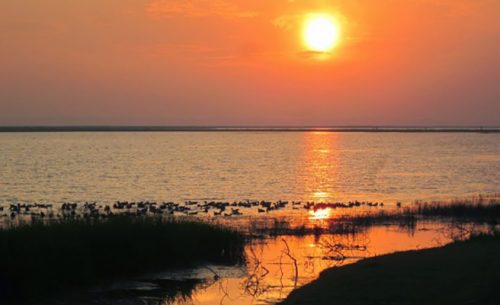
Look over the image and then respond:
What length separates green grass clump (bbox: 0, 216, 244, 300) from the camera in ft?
60.5

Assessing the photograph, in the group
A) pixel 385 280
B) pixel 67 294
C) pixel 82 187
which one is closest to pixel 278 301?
pixel 385 280

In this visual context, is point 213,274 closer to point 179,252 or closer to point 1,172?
point 179,252

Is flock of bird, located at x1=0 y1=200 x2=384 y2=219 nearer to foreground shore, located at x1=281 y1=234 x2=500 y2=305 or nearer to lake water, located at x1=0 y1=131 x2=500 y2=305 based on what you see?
lake water, located at x1=0 y1=131 x2=500 y2=305

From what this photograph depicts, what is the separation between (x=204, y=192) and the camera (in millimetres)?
62781

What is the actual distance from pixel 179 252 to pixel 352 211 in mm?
21779

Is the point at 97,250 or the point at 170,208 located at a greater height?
the point at 97,250

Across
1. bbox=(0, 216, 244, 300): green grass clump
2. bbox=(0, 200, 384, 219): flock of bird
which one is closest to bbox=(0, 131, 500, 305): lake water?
bbox=(0, 216, 244, 300): green grass clump

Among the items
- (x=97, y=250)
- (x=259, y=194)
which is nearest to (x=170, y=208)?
(x=259, y=194)

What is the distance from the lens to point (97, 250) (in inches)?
830

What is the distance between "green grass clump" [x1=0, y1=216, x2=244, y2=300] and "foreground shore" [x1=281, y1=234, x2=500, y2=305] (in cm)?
569

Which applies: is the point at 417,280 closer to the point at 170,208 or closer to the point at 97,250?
the point at 97,250

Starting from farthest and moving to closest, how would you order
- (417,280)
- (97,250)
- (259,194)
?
1. (259,194)
2. (97,250)
3. (417,280)

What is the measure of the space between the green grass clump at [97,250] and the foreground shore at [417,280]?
224 inches

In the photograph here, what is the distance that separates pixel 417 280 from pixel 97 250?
9.68 m
